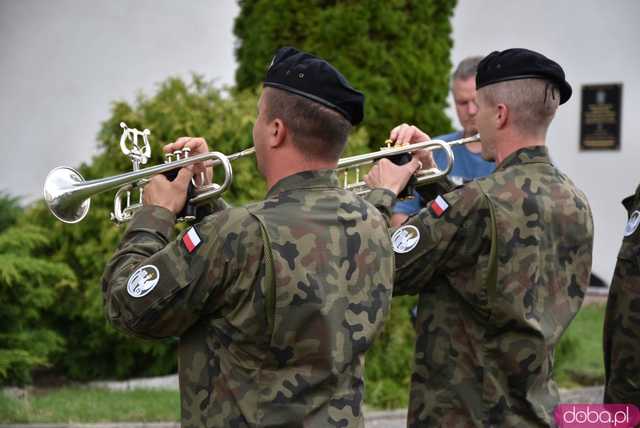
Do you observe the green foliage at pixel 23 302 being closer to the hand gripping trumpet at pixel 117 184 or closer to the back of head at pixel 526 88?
the hand gripping trumpet at pixel 117 184

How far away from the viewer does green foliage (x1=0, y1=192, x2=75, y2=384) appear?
211 inches

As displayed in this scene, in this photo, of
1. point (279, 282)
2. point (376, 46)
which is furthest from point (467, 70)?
point (376, 46)

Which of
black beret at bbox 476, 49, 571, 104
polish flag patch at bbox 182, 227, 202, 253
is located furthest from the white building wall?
polish flag patch at bbox 182, 227, 202, 253

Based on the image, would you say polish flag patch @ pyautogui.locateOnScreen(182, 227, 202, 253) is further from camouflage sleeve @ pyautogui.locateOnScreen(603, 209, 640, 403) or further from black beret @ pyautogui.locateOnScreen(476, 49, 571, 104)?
camouflage sleeve @ pyautogui.locateOnScreen(603, 209, 640, 403)

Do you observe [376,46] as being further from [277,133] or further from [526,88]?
[277,133]

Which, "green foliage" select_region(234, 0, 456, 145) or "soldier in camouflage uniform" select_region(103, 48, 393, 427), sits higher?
"green foliage" select_region(234, 0, 456, 145)

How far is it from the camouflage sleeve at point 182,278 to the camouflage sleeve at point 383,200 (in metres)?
0.67

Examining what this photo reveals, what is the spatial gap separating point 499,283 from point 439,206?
287mm

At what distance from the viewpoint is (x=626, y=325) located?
332 centimetres

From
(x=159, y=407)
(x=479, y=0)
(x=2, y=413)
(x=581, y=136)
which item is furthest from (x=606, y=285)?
(x=2, y=413)

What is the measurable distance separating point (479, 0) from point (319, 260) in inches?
307

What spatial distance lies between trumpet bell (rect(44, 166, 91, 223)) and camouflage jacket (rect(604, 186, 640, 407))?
1763 millimetres

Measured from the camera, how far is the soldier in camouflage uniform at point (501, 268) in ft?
9.41

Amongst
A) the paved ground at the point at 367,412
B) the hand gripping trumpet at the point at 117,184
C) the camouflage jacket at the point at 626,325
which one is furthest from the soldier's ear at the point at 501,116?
the paved ground at the point at 367,412
